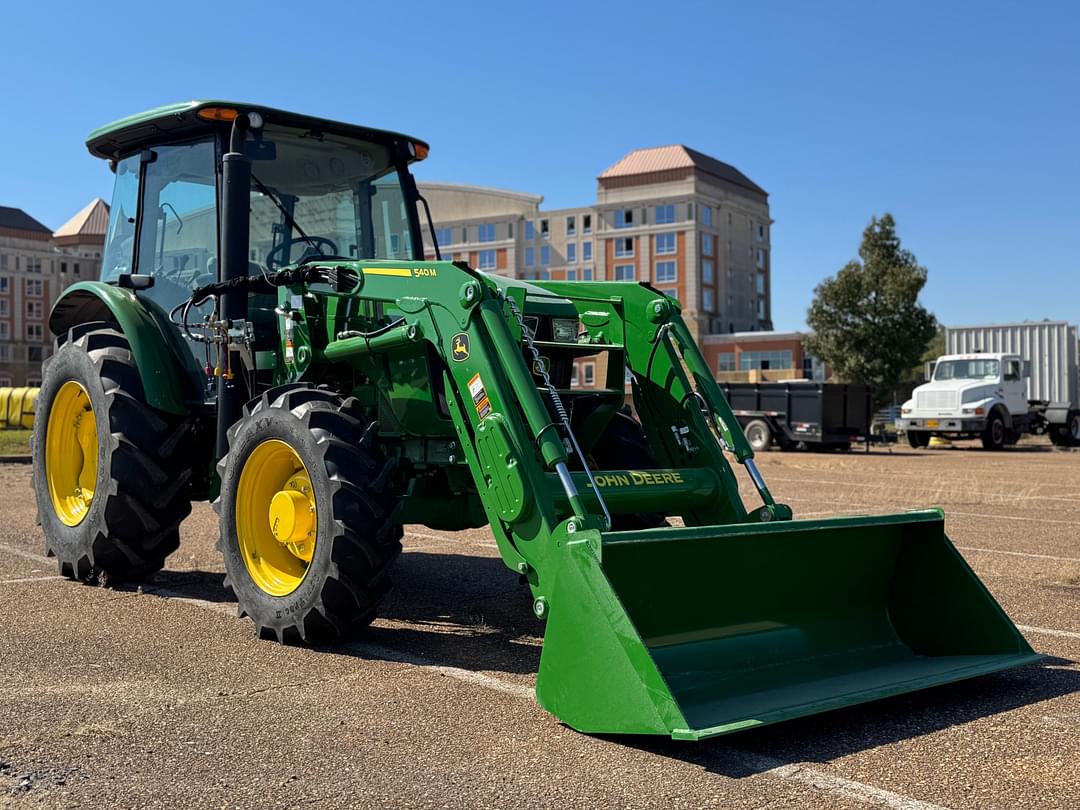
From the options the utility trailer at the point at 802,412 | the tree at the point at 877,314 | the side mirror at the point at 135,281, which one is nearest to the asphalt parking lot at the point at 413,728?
the side mirror at the point at 135,281

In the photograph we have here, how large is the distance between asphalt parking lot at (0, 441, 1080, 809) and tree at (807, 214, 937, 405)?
40889 mm

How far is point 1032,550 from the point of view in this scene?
9383 millimetres

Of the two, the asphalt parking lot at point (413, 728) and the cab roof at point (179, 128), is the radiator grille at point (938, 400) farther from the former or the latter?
the cab roof at point (179, 128)

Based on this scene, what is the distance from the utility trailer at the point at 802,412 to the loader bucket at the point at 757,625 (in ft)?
69.1

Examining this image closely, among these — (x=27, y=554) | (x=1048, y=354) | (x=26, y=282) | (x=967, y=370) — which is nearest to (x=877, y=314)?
(x=1048, y=354)

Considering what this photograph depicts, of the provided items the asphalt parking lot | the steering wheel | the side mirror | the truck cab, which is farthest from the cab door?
the side mirror

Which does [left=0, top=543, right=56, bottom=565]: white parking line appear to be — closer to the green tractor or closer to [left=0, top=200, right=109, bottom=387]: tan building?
the green tractor

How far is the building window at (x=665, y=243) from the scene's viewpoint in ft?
277

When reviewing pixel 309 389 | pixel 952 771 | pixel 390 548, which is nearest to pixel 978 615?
pixel 952 771

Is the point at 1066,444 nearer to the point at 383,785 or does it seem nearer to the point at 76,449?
the point at 76,449

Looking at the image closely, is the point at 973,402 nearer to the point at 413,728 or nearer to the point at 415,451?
the point at 415,451

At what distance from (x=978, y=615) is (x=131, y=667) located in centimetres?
392

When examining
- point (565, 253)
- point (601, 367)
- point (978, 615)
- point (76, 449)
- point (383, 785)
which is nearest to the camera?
point (383, 785)

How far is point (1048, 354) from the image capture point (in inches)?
1329
